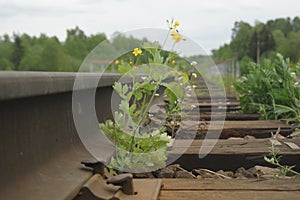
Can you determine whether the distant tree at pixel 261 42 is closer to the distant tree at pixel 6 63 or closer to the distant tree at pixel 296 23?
the distant tree at pixel 296 23

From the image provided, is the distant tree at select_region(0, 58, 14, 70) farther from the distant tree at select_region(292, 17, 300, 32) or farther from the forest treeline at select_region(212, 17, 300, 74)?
the distant tree at select_region(292, 17, 300, 32)

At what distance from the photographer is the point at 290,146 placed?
273 cm

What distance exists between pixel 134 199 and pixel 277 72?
4.02 m

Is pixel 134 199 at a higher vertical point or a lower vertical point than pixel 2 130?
lower

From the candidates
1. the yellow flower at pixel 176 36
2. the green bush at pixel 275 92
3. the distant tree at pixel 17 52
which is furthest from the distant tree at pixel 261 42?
the yellow flower at pixel 176 36

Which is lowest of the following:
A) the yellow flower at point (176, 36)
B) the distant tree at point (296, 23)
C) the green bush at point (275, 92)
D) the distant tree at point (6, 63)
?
the distant tree at point (6, 63)

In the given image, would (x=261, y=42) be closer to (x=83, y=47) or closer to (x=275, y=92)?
(x=83, y=47)

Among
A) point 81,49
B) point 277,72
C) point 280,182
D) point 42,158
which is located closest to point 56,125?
point 42,158

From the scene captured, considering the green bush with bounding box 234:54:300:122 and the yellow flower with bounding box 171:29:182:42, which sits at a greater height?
the yellow flower with bounding box 171:29:182:42

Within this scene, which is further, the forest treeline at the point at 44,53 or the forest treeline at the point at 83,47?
the forest treeline at the point at 44,53

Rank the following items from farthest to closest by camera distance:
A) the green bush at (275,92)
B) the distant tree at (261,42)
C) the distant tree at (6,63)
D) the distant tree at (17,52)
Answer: the distant tree at (17,52) → the distant tree at (6,63) → the distant tree at (261,42) → the green bush at (275,92)

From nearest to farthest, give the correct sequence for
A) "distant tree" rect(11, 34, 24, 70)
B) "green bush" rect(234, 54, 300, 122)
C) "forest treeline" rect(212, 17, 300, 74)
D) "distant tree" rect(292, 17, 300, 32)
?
"green bush" rect(234, 54, 300, 122) → "forest treeline" rect(212, 17, 300, 74) → "distant tree" rect(11, 34, 24, 70) → "distant tree" rect(292, 17, 300, 32)

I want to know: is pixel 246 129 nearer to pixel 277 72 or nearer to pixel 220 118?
pixel 220 118

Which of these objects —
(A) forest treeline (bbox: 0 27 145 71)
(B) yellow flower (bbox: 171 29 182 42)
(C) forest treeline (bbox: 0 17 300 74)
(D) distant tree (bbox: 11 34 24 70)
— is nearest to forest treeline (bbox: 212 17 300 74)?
(C) forest treeline (bbox: 0 17 300 74)
